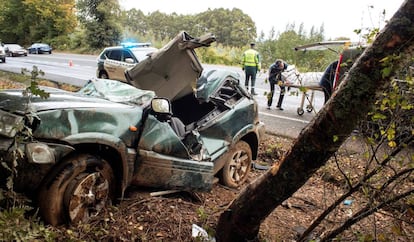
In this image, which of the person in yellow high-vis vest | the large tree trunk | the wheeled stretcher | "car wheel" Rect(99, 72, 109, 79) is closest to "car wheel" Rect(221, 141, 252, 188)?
the wheeled stretcher

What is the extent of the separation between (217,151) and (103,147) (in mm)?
1653

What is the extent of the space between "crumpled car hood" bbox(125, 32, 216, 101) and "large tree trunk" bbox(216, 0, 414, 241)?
2371mm

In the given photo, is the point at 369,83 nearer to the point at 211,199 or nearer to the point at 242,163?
the point at 211,199

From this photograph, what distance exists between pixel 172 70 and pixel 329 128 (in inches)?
123

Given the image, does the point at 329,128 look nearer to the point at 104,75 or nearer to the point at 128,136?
the point at 128,136

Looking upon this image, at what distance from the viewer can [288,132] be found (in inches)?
306

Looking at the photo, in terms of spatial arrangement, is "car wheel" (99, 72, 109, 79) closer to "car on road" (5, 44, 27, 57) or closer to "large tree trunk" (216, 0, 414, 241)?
"large tree trunk" (216, 0, 414, 241)

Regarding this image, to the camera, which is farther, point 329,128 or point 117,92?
point 117,92

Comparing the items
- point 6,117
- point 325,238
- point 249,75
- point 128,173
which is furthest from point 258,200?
point 249,75

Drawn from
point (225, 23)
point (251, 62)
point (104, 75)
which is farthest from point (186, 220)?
point (225, 23)

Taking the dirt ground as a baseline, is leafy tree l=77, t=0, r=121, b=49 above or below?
above

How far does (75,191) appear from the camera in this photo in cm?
274

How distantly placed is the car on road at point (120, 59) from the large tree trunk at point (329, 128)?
31.7 feet

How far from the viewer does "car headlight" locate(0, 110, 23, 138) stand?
250 cm
